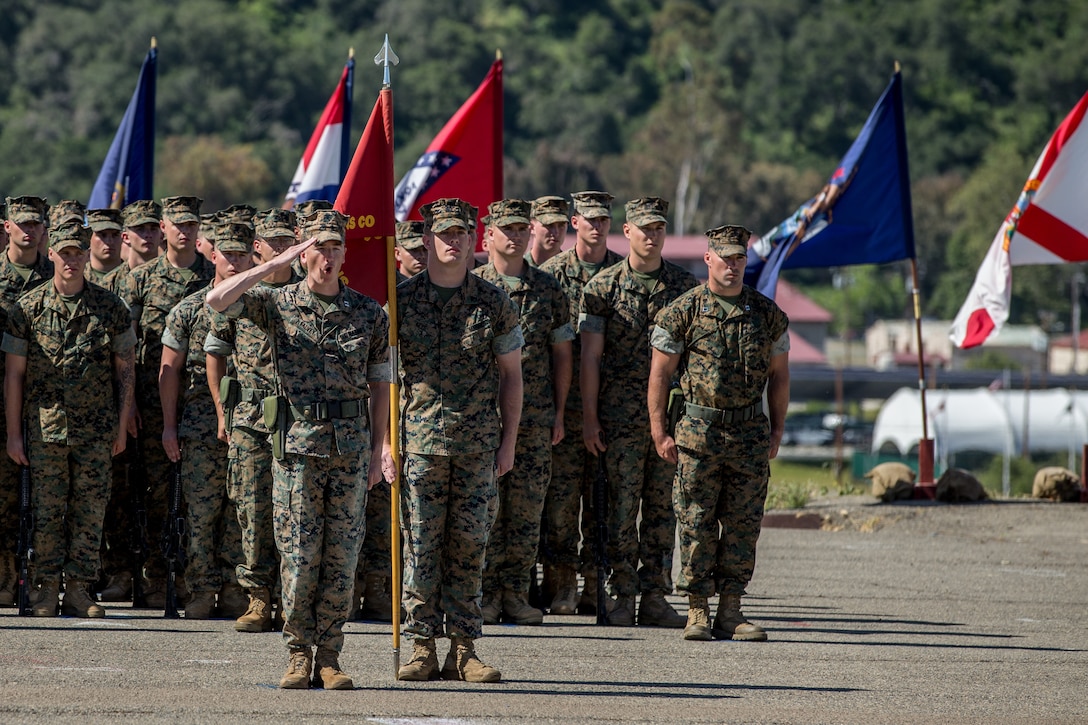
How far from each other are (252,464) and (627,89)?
133469 mm

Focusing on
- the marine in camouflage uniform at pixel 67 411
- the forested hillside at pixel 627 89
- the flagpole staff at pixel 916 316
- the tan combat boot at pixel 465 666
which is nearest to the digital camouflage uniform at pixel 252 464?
the marine in camouflage uniform at pixel 67 411

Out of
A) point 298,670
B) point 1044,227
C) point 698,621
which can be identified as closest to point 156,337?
point 298,670

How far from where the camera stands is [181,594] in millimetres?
9789

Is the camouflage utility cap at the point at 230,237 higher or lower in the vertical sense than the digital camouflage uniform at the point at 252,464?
higher

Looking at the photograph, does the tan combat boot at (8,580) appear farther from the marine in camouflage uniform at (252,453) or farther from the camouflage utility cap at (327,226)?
the camouflage utility cap at (327,226)

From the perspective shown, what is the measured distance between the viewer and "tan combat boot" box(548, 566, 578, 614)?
10.2 metres

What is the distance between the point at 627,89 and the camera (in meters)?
140

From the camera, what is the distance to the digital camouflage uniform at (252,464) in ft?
29.0

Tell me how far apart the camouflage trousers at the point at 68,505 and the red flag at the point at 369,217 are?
7.41 ft

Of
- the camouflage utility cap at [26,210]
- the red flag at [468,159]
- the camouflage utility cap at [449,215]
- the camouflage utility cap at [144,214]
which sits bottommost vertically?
the camouflage utility cap at [449,215]

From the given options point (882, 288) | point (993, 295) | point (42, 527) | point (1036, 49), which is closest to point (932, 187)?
point (882, 288)

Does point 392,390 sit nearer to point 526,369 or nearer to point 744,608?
point 526,369

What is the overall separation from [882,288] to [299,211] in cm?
11070

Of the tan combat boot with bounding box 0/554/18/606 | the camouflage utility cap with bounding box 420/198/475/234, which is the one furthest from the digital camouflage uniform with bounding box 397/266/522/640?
the tan combat boot with bounding box 0/554/18/606
